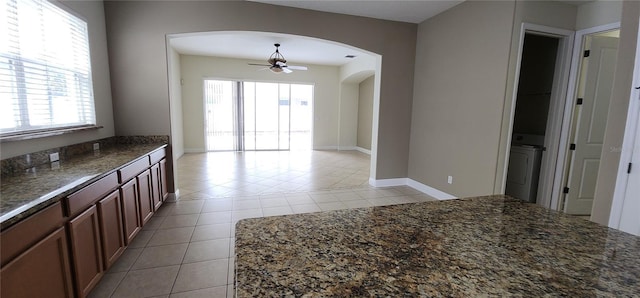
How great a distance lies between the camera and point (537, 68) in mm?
4039

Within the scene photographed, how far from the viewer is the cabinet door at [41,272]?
120cm

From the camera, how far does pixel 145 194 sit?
111 inches

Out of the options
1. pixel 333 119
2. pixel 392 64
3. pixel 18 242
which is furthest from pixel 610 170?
pixel 333 119

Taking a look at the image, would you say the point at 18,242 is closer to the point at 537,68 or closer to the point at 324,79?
the point at 537,68

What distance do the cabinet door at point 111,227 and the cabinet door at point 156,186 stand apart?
87 cm

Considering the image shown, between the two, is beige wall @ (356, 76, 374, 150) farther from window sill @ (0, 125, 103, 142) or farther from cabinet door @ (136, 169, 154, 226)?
window sill @ (0, 125, 103, 142)

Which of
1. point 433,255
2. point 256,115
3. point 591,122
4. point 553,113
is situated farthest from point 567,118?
point 256,115

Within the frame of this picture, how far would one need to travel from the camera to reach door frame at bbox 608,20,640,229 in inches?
75.2

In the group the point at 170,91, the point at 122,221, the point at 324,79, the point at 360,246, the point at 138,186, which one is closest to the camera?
the point at 360,246

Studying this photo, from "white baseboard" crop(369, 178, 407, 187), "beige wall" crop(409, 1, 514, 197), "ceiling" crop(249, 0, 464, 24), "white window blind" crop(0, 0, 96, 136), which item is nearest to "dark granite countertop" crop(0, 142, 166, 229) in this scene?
"white window blind" crop(0, 0, 96, 136)

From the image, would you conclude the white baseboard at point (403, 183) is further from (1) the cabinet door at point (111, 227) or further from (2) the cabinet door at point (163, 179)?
(1) the cabinet door at point (111, 227)

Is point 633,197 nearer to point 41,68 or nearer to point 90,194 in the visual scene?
point 90,194

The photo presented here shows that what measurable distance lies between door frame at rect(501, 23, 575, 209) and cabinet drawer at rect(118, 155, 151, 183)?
3.96m

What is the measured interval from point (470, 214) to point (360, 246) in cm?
61
